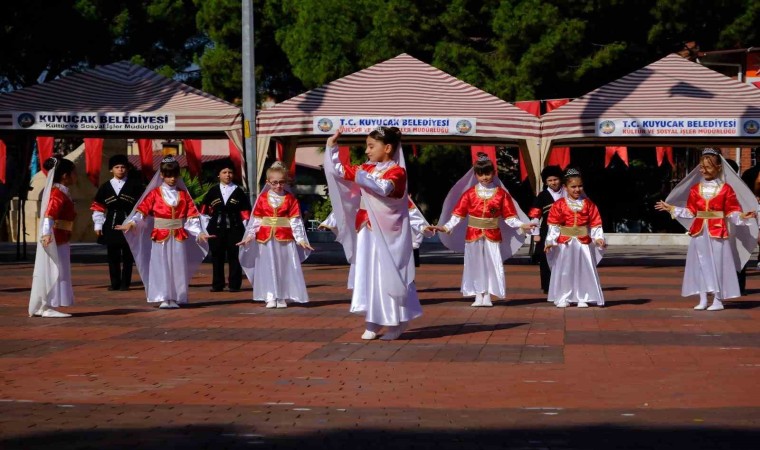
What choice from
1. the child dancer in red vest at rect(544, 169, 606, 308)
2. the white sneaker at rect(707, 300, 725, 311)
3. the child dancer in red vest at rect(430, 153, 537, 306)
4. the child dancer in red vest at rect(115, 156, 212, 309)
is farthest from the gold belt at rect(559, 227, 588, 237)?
the child dancer in red vest at rect(115, 156, 212, 309)

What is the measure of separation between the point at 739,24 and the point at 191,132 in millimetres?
17388

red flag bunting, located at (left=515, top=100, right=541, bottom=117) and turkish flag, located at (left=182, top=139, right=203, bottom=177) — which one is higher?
red flag bunting, located at (left=515, top=100, right=541, bottom=117)

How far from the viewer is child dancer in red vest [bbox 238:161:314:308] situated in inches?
650

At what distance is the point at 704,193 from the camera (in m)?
16.4

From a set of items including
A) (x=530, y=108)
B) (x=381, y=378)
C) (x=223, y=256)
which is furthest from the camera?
(x=530, y=108)

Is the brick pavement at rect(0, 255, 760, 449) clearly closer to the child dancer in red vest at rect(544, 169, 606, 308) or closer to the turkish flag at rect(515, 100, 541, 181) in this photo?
the child dancer in red vest at rect(544, 169, 606, 308)

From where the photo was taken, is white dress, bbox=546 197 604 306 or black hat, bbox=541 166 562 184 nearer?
white dress, bbox=546 197 604 306

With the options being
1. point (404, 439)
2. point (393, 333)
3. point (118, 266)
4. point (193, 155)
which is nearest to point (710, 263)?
point (393, 333)

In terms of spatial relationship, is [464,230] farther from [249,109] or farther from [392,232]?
[249,109]

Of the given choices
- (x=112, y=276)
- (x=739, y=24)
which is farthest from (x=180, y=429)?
(x=739, y=24)

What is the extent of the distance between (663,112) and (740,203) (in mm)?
7154

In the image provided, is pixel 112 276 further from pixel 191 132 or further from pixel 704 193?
pixel 704 193

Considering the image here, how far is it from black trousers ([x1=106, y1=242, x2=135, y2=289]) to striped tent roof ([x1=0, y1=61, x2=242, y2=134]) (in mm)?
4455

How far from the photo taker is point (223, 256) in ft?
63.8
